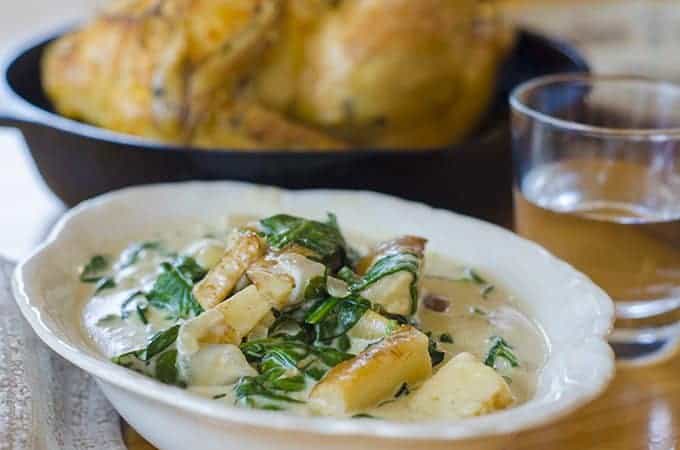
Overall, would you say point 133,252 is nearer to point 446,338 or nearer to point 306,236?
point 306,236

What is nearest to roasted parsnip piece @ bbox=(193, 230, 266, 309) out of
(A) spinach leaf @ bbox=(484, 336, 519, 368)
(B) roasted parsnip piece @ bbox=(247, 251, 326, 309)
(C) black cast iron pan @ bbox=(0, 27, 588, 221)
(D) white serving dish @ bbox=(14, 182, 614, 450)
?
(B) roasted parsnip piece @ bbox=(247, 251, 326, 309)

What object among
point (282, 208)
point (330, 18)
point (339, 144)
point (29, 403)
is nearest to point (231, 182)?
point (282, 208)

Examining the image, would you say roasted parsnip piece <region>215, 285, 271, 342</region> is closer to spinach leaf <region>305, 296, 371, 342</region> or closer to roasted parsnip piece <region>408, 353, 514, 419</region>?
spinach leaf <region>305, 296, 371, 342</region>

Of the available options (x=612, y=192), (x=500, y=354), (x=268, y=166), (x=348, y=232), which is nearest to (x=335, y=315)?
(x=500, y=354)

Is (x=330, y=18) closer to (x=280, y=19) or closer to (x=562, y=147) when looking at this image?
(x=280, y=19)

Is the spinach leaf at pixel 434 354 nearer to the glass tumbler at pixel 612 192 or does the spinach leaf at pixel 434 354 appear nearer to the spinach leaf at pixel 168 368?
the spinach leaf at pixel 168 368

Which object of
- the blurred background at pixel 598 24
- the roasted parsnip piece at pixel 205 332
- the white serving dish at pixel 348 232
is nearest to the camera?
the white serving dish at pixel 348 232

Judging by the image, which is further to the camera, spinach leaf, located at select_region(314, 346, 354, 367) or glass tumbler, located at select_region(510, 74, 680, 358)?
glass tumbler, located at select_region(510, 74, 680, 358)

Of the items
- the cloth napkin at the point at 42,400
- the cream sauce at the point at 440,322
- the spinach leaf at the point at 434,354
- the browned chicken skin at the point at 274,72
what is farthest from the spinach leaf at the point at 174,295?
the browned chicken skin at the point at 274,72
